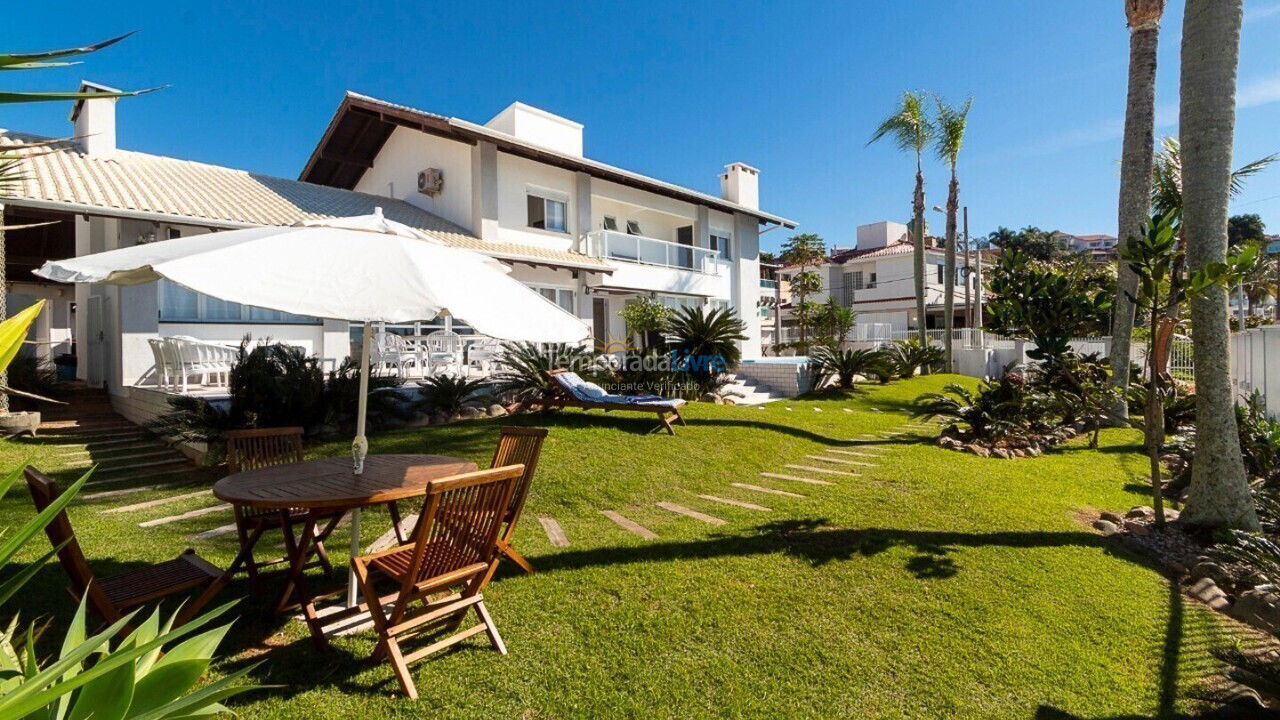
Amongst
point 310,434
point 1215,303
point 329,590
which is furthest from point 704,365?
point 329,590

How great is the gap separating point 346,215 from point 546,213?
18.7 feet

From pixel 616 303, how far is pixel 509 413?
10916 mm

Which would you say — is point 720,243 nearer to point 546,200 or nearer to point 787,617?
point 546,200

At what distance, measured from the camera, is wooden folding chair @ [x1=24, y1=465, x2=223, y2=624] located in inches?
107

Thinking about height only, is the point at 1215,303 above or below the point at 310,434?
above

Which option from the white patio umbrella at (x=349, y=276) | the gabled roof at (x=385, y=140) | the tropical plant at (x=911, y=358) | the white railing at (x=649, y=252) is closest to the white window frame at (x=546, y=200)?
the gabled roof at (x=385, y=140)

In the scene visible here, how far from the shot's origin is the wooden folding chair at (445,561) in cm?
309

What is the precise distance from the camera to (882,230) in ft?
167

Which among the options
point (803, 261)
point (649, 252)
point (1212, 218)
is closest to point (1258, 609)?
point (1212, 218)

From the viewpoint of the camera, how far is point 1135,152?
10.5 metres

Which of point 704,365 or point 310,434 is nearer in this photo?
point 310,434

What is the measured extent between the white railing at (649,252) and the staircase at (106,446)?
12445 mm

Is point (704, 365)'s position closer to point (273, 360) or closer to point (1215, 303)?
point (273, 360)

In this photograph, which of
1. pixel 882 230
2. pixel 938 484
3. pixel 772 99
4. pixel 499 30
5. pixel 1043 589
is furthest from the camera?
pixel 882 230
